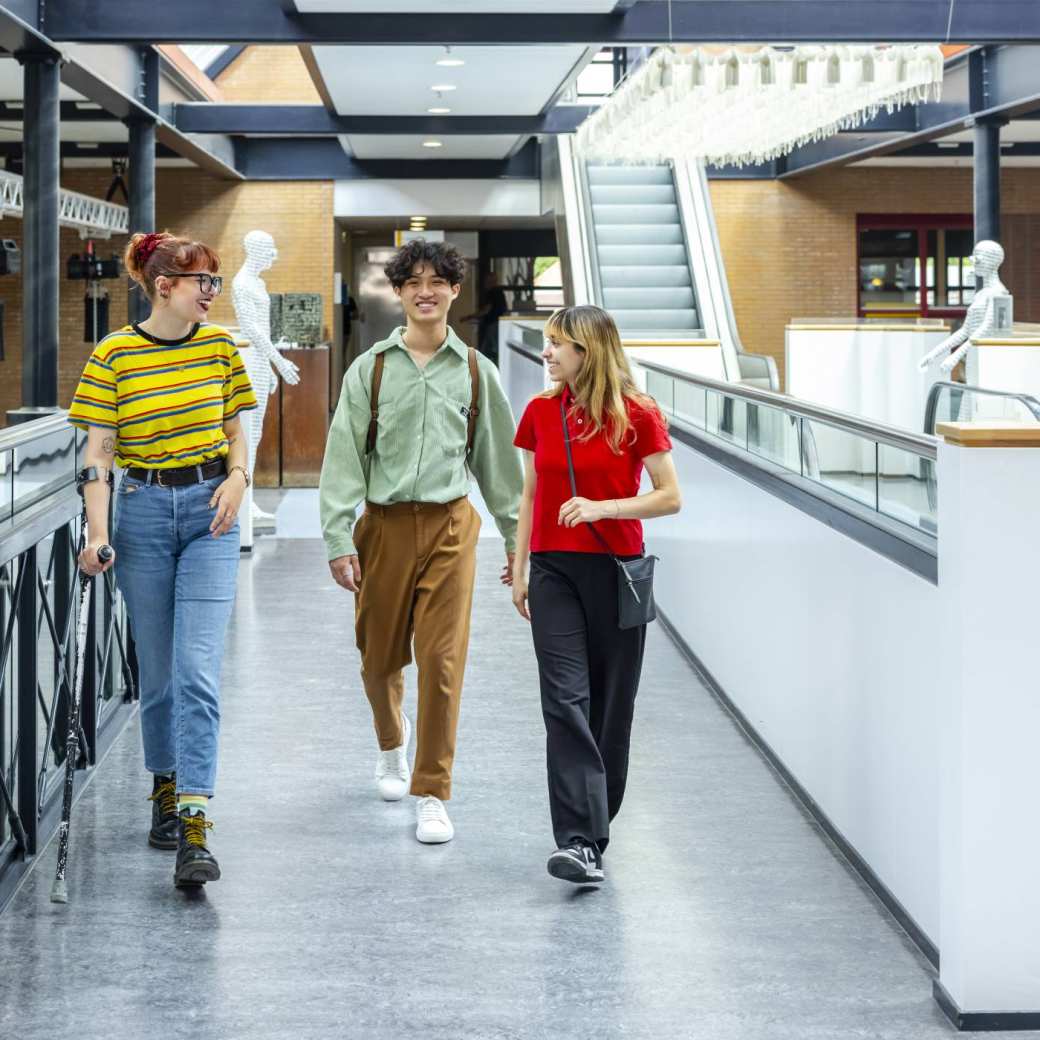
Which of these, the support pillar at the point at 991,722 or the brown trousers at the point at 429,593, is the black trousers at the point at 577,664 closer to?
the brown trousers at the point at 429,593

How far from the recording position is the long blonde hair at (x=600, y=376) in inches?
155

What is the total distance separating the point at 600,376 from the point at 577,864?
46.9 inches

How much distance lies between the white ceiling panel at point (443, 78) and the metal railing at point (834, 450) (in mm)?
6018

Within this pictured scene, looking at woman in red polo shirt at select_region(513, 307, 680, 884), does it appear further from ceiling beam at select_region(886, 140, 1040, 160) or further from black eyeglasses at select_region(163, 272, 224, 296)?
ceiling beam at select_region(886, 140, 1040, 160)

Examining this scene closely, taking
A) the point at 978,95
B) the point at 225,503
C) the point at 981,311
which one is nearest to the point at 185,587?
the point at 225,503

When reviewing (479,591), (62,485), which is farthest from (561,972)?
(479,591)

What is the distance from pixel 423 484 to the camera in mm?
4281

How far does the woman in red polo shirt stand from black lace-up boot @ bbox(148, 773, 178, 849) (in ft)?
3.45

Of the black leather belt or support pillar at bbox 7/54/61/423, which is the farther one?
support pillar at bbox 7/54/61/423

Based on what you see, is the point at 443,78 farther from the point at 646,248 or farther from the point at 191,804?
the point at 191,804

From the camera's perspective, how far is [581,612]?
13.2ft

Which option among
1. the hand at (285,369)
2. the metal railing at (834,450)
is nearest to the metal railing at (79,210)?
the hand at (285,369)

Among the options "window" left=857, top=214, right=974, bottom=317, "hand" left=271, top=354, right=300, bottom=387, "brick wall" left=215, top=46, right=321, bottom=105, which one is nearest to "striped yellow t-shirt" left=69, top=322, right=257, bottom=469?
"hand" left=271, top=354, right=300, bottom=387

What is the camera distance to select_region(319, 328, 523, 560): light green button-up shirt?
4293 mm
